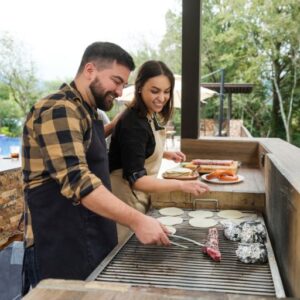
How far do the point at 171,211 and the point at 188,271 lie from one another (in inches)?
28.8

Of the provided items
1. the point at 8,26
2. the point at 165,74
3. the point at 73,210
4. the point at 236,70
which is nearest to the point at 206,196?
the point at 165,74

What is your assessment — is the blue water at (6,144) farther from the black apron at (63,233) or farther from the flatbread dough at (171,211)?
the black apron at (63,233)

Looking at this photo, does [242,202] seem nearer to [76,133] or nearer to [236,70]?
[76,133]

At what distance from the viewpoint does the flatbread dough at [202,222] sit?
165 cm

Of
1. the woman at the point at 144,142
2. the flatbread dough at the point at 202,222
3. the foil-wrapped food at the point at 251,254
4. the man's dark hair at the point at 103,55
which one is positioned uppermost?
the man's dark hair at the point at 103,55

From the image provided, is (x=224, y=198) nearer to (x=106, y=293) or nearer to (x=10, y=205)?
(x=106, y=293)

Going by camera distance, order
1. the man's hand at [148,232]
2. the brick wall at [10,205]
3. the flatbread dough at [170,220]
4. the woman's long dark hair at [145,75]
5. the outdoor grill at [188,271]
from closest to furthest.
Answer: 1. the outdoor grill at [188,271]
2. the man's hand at [148,232]
3. the flatbread dough at [170,220]
4. the woman's long dark hair at [145,75]
5. the brick wall at [10,205]

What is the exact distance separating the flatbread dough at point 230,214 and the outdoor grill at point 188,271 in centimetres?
35

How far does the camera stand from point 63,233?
1.30 meters

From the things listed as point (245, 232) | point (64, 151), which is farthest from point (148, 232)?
point (245, 232)

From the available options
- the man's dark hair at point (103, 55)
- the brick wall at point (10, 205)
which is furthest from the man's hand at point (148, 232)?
the brick wall at point (10, 205)

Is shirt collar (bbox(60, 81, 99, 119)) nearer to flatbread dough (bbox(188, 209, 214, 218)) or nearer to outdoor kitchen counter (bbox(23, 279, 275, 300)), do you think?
outdoor kitchen counter (bbox(23, 279, 275, 300))

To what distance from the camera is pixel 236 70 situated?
41.2 ft

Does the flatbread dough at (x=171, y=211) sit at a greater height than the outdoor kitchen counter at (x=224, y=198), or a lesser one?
lesser
